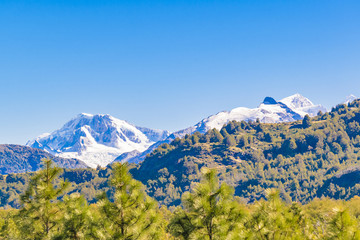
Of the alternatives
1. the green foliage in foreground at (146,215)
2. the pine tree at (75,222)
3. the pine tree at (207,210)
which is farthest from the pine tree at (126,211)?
the pine tree at (75,222)

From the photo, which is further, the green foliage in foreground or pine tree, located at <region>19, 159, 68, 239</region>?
pine tree, located at <region>19, 159, 68, 239</region>

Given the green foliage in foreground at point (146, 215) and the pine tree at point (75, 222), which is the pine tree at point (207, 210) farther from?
the pine tree at point (75, 222)

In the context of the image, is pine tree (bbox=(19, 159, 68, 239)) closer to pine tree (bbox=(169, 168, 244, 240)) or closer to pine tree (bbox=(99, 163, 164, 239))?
pine tree (bbox=(99, 163, 164, 239))

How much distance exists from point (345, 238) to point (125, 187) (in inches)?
574

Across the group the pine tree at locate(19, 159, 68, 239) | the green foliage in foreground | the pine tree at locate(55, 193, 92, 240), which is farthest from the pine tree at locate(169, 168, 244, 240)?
the pine tree at locate(19, 159, 68, 239)

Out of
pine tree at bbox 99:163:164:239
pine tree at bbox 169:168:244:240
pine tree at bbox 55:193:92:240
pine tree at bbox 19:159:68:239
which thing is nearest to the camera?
pine tree at bbox 169:168:244:240

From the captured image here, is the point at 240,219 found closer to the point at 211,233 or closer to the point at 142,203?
the point at 211,233

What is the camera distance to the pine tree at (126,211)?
23.5m

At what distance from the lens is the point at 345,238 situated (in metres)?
20.8

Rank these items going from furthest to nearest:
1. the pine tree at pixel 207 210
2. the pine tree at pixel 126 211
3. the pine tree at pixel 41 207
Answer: the pine tree at pixel 41 207
the pine tree at pixel 126 211
the pine tree at pixel 207 210

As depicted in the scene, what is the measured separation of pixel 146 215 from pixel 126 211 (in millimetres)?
1468

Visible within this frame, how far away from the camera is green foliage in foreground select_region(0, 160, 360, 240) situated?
21.8 meters

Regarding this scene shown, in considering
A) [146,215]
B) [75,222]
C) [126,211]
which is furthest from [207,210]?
[75,222]

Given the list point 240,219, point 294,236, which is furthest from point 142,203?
point 294,236
